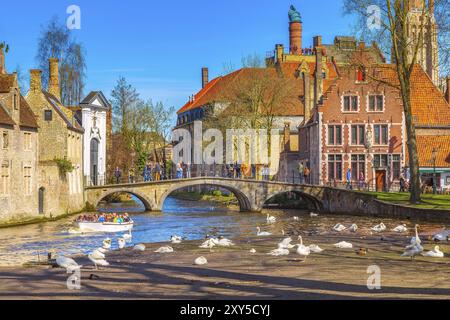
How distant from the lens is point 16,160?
40812 millimetres

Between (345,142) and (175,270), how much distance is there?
39.6 meters

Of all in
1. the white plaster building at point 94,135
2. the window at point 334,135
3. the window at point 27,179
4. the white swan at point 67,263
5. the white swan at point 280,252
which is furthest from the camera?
the white plaster building at point 94,135

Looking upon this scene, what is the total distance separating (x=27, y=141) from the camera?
4269 cm

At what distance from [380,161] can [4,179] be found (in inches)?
1171

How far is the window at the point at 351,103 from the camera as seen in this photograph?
57656 mm

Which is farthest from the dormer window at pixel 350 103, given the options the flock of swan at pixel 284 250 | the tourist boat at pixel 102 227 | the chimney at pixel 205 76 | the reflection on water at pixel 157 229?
the chimney at pixel 205 76

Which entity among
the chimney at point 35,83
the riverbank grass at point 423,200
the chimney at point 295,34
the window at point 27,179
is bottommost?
the riverbank grass at point 423,200

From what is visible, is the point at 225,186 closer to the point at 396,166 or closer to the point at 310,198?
the point at 310,198

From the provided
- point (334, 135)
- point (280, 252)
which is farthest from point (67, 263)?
point (334, 135)

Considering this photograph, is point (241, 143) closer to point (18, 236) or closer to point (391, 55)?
point (391, 55)

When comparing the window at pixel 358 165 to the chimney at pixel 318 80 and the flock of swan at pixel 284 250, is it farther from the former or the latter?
the flock of swan at pixel 284 250

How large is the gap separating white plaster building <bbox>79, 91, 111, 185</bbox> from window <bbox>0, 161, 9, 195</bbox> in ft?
55.8

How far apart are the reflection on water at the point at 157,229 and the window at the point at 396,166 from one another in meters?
8.49
